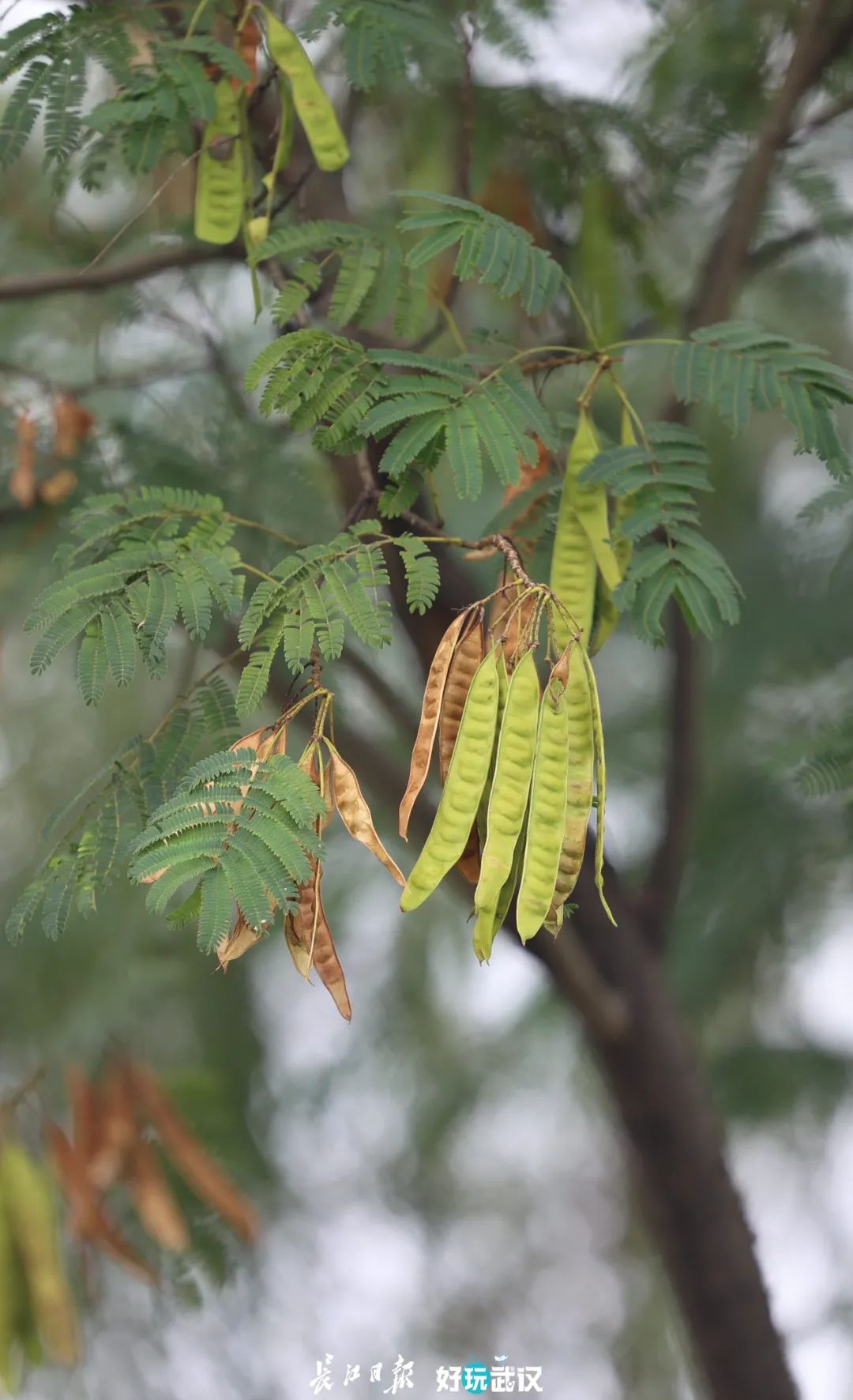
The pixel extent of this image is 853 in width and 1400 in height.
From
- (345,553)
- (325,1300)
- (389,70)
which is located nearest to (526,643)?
(345,553)

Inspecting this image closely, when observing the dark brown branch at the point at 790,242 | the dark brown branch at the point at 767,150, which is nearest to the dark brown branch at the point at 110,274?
the dark brown branch at the point at 767,150

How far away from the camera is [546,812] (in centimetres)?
91

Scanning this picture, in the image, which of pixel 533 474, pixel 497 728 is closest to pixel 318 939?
pixel 497 728

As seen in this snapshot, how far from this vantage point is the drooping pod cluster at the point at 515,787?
907mm

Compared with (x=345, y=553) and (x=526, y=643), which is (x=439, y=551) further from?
(x=526, y=643)

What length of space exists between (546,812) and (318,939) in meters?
0.19

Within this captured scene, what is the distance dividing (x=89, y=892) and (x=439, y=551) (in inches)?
38.0

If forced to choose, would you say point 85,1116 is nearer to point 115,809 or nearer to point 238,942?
point 115,809

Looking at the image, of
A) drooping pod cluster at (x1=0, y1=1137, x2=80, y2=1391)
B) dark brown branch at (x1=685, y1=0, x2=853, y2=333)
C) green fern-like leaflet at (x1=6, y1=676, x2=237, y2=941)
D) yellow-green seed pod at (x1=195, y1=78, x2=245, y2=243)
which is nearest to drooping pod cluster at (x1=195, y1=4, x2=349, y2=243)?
yellow-green seed pod at (x1=195, y1=78, x2=245, y2=243)

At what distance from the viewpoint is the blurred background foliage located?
2.18m

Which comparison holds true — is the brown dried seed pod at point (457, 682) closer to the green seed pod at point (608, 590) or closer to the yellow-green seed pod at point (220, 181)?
the green seed pod at point (608, 590)

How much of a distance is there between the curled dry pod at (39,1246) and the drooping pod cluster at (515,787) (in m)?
1.29

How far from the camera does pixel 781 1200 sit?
14.7 feet

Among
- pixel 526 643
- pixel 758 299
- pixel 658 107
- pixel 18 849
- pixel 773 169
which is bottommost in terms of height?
pixel 526 643
